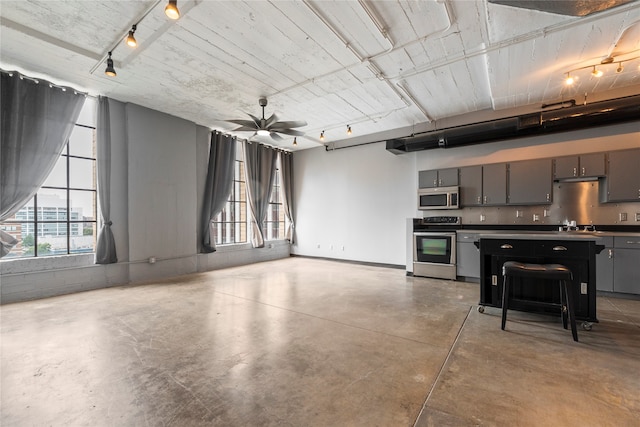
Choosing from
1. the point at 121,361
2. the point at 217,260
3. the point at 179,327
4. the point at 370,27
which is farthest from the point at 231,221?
the point at 370,27

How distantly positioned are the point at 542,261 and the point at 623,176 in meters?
2.64

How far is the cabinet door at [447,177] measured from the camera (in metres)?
5.63

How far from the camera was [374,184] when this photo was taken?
6.99 meters

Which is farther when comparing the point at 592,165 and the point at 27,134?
the point at 592,165

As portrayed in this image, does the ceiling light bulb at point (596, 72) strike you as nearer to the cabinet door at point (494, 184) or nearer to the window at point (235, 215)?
the cabinet door at point (494, 184)

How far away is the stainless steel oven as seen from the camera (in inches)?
208

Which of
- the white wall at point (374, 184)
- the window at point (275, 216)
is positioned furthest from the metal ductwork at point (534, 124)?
the window at point (275, 216)

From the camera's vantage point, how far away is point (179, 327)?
3.06m

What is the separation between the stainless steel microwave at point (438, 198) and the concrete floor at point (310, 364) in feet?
7.62

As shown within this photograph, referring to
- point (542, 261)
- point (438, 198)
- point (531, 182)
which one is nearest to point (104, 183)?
point (438, 198)

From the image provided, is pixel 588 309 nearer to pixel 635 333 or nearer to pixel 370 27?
pixel 635 333

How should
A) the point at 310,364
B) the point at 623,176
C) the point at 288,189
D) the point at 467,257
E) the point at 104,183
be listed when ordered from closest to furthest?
the point at 310,364 < the point at 623,176 < the point at 104,183 < the point at 467,257 < the point at 288,189

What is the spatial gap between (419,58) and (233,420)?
171 inches

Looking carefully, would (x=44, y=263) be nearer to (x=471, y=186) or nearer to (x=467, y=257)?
(x=467, y=257)
